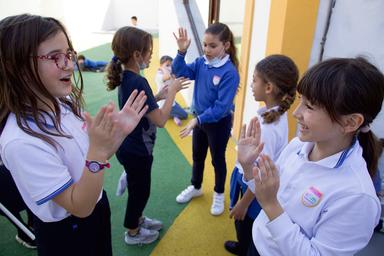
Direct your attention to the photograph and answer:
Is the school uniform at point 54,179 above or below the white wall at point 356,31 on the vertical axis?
below

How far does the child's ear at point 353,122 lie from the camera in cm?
90

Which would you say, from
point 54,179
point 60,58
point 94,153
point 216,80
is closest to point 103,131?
point 94,153

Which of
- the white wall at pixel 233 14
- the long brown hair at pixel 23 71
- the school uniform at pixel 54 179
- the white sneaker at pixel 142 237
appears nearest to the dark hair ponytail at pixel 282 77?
the school uniform at pixel 54 179

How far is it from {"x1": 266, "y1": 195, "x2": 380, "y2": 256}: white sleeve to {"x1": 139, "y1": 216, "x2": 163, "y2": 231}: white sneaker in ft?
4.98

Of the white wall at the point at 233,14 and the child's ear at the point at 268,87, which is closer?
the child's ear at the point at 268,87

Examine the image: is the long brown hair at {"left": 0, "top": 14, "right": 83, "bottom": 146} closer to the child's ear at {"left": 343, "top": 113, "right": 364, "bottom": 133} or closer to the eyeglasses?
the eyeglasses

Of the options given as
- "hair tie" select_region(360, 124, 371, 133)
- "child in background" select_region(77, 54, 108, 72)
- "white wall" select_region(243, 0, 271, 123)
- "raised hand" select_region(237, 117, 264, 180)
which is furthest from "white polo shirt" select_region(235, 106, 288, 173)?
"child in background" select_region(77, 54, 108, 72)

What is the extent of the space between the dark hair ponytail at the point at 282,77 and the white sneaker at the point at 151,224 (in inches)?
52.3

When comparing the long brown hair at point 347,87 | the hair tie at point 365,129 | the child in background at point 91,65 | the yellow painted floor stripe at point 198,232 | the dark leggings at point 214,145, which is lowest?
the child in background at point 91,65

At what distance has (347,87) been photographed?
884 millimetres

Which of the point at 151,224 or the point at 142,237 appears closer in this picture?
the point at 142,237

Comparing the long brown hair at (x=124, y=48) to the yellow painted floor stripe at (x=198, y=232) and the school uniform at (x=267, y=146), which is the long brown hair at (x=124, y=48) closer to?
the school uniform at (x=267, y=146)

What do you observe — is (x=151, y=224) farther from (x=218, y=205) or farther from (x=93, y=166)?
(x=93, y=166)

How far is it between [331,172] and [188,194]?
182cm
